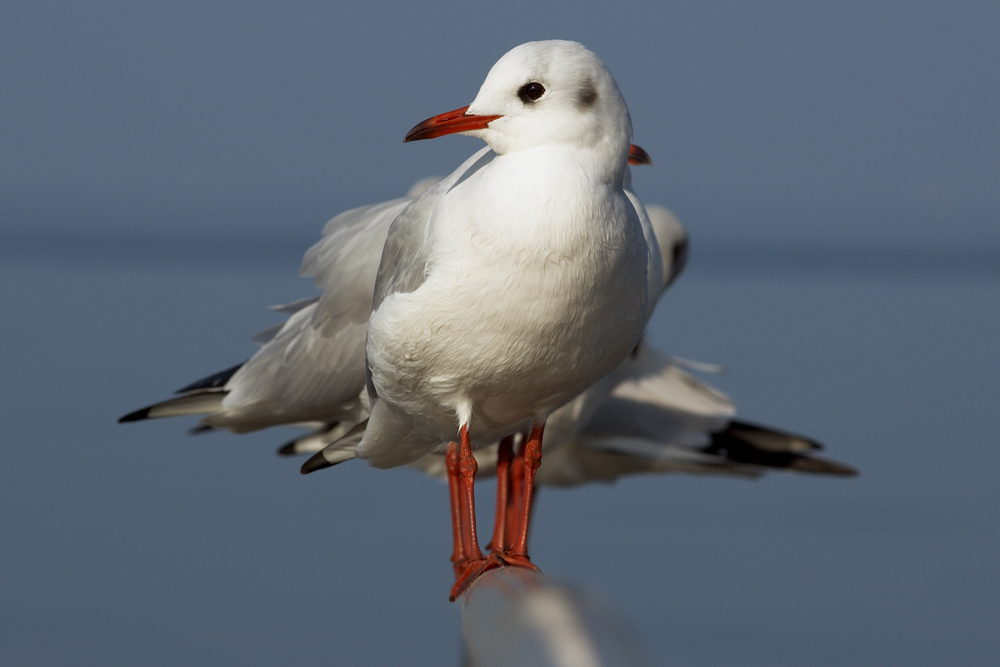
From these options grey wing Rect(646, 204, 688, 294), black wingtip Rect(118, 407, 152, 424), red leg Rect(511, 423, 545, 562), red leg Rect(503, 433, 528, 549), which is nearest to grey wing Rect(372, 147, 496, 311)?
red leg Rect(511, 423, 545, 562)

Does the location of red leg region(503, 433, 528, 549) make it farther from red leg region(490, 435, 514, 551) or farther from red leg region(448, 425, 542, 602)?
red leg region(448, 425, 542, 602)

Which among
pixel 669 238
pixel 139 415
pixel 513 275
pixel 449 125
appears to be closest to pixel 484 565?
pixel 513 275

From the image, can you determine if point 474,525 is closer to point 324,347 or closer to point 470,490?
point 470,490

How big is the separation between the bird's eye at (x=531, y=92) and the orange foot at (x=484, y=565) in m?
0.84

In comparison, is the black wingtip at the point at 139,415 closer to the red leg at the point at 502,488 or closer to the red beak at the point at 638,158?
the red leg at the point at 502,488

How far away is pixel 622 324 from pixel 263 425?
1.85 meters

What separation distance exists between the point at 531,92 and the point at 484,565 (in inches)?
34.7

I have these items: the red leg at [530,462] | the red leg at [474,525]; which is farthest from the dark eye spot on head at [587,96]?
the red leg at [530,462]

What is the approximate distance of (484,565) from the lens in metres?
2.22

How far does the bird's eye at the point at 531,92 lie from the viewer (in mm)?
1904

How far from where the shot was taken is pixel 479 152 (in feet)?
7.59

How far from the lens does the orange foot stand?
7.20ft

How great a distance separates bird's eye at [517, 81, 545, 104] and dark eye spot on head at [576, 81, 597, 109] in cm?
6

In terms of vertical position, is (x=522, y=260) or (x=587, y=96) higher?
(x=587, y=96)
